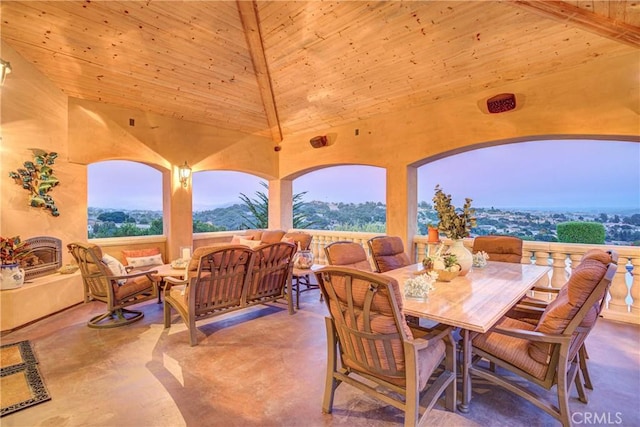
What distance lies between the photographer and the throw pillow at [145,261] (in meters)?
5.25

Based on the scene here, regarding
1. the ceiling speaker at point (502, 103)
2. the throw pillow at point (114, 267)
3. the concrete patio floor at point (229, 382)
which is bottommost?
the concrete patio floor at point (229, 382)

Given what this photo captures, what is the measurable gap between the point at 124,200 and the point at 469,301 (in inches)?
300

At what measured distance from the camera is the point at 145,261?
5426 millimetres

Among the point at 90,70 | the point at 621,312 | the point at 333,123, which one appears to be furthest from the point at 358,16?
the point at 621,312

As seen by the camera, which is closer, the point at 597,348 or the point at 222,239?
the point at 597,348

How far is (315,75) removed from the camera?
514 cm

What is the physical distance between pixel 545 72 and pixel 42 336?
7.07 metres

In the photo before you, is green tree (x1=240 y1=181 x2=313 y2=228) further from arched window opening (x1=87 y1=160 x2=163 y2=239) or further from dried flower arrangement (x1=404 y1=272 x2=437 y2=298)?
dried flower arrangement (x1=404 y1=272 x2=437 y2=298)

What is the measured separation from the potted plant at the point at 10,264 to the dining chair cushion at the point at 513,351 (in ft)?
16.9

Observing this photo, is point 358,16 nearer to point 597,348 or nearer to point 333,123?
point 333,123

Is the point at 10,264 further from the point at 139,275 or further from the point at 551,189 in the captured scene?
the point at 551,189

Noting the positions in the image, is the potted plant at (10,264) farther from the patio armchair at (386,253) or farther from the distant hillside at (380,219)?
the patio armchair at (386,253)

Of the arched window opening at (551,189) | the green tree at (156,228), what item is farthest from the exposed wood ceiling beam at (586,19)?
the green tree at (156,228)

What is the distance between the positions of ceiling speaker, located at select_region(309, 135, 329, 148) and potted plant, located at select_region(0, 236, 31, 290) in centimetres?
508
